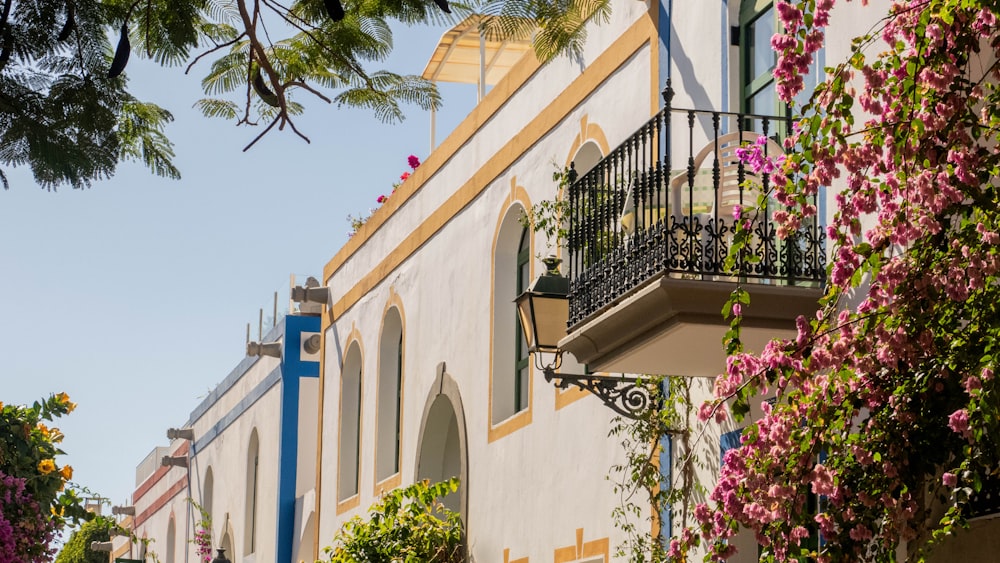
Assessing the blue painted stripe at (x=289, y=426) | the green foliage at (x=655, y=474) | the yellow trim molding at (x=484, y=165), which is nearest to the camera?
the green foliage at (x=655, y=474)

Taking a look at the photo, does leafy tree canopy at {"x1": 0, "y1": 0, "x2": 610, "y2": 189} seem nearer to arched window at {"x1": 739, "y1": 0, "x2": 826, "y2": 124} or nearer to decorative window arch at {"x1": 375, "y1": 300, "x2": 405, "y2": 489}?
arched window at {"x1": 739, "y1": 0, "x2": 826, "y2": 124}

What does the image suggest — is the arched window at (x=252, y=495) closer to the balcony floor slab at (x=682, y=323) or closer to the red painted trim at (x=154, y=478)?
the red painted trim at (x=154, y=478)

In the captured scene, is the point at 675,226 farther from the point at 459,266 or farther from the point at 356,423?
the point at 356,423

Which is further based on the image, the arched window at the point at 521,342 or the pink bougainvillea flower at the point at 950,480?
the arched window at the point at 521,342

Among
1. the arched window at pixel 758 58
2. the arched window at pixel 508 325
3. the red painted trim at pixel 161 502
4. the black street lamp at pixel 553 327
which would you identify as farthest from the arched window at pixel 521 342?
the red painted trim at pixel 161 502

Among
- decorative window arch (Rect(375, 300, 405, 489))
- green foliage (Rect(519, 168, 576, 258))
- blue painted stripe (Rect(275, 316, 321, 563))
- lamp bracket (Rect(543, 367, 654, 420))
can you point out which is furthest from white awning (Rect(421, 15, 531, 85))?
lamp bracket (Rect(543, 367, 654, 420))

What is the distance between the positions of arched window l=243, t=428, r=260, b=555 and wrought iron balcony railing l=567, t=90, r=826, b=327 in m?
15.5

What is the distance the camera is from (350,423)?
19.2 metres

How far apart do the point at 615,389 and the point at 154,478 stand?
92.5 ft

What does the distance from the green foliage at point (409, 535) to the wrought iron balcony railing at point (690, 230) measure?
17.3 ft

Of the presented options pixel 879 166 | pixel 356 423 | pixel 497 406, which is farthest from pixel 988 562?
pixel 356 423

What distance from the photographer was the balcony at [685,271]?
8.05 m

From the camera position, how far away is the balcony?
805 cm

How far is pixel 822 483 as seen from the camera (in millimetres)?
6254
